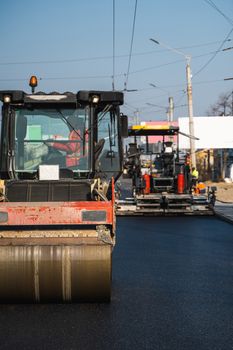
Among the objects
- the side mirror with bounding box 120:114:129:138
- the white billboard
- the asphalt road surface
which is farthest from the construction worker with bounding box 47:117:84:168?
the white billboard

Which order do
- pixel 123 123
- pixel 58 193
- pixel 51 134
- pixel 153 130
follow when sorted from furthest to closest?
1. pixel 153 130
2. pixel 123 123
3. pixel 51 134
4. pixel 58 193

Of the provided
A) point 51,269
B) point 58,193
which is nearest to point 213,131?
point 58,193

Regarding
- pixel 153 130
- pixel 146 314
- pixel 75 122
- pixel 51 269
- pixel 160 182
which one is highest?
pixel 153 130

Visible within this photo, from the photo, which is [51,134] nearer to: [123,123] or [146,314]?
[123,123]

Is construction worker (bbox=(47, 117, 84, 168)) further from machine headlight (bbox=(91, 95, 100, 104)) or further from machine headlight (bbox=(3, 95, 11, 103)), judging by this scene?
machine headlight (bbox=(3, 95, 11, 103))

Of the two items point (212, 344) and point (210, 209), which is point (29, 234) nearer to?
point (212, 344)

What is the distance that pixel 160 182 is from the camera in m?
19.9

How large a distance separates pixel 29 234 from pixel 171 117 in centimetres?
4179

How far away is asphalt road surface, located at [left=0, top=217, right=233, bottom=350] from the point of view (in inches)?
201

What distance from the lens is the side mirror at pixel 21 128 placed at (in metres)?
7.51

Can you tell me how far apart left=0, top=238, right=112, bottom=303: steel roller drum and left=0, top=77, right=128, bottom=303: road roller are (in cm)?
1

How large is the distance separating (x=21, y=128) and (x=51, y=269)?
7.25ft

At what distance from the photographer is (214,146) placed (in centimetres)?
4278

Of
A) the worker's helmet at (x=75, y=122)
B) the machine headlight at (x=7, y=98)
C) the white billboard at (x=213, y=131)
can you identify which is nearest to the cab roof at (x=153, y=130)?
the worker's helmet at (x=75, y=122)
